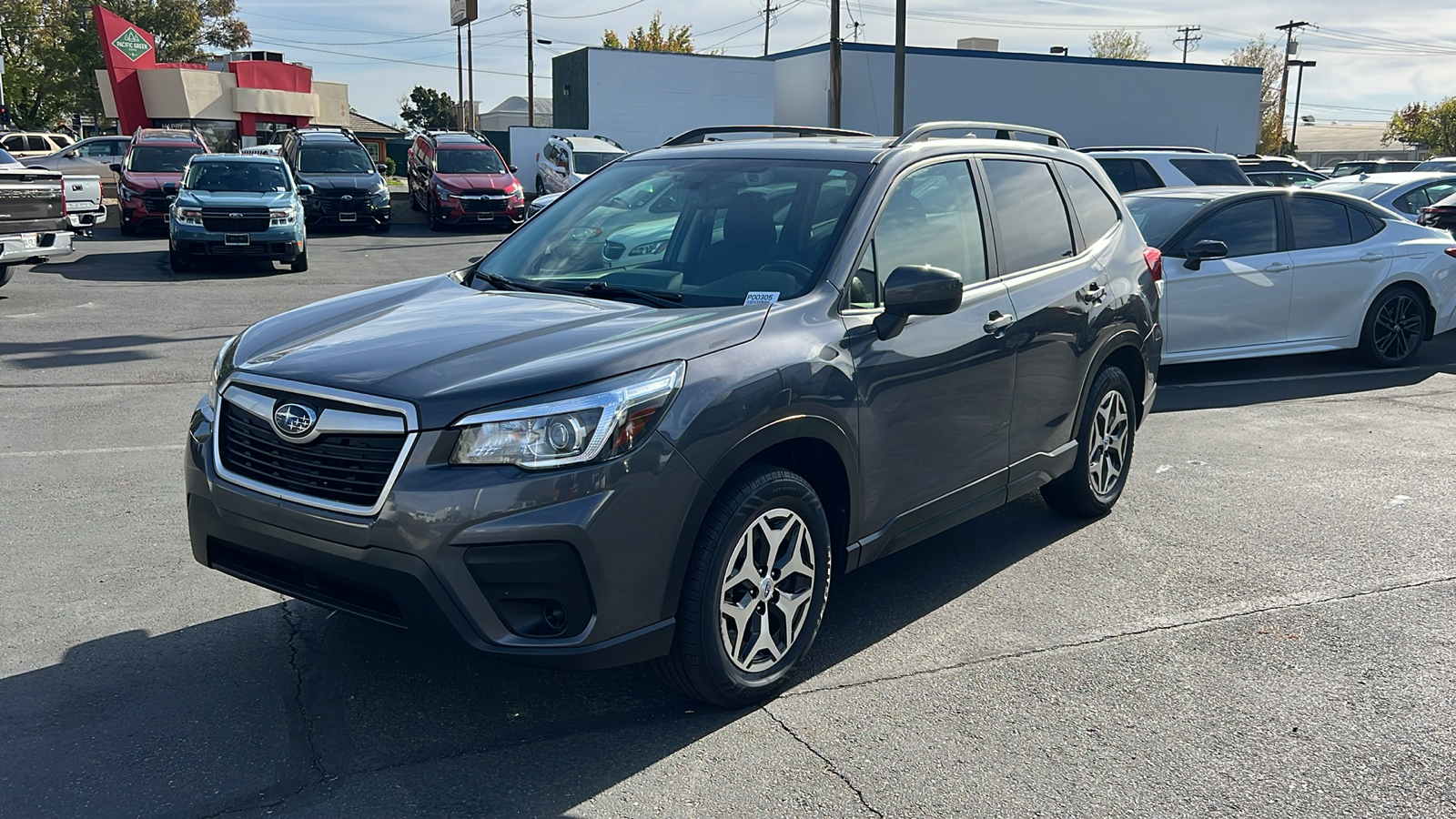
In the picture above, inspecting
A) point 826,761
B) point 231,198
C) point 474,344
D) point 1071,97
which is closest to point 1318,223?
point 826,761

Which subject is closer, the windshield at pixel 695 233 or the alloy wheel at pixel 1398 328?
the windshield at pixel 695 233

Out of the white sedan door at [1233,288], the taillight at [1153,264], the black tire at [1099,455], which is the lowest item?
the black tire at [1099,455]

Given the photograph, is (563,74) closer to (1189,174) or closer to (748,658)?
(1189,174)

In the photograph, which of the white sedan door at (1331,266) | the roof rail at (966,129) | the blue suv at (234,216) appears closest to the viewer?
the roof rail at (966,129)

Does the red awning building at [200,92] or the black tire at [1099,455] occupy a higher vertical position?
the red awning building at [200,92]

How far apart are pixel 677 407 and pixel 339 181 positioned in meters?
22.7

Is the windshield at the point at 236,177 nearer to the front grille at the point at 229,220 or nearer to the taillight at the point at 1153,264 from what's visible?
the front grille at the point at 229,220

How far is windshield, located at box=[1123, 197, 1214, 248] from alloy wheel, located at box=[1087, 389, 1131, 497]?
372 centimetres

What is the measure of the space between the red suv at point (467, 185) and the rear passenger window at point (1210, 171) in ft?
47.3

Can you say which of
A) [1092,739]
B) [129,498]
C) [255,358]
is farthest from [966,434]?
[129,498]

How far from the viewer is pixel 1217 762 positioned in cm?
359

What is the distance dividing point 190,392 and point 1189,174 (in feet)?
39.8

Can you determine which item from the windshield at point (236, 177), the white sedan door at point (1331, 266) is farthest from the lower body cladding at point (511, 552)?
the windshield at point (236, 177)

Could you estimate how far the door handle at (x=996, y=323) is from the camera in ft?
15.5
